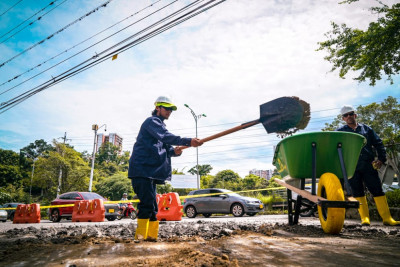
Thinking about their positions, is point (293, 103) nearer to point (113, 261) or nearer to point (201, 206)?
point (113, 261)

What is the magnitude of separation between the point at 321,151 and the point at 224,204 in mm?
9085

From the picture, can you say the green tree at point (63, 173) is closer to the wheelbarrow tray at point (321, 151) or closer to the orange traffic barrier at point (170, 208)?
the orange traffic barrier at point (170, 208)

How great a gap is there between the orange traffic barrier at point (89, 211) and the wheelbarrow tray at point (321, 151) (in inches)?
354

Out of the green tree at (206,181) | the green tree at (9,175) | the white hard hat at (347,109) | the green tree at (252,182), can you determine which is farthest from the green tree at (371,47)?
the green tree at (9,175)

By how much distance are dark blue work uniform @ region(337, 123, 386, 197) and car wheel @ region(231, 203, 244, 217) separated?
7.55 meters

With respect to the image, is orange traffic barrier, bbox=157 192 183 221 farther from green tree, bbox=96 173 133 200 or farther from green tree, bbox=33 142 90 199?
green tree, bbox=96 173 133 200

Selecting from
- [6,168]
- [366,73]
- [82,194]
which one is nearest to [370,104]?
[366,73]

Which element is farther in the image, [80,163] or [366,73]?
[80,163]

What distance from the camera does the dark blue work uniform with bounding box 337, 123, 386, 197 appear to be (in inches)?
173

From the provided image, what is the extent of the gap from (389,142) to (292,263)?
26.1 ft

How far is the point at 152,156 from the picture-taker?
3.19 metres

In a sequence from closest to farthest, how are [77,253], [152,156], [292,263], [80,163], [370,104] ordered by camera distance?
1. [292,263]
2. [77,253]
3. [152,156]
4. [80,163]
5. [370,104]

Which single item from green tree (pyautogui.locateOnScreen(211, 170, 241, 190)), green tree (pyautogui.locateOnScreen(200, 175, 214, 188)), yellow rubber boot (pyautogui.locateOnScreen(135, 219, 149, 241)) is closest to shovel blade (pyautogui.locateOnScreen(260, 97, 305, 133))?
yellow rubber boot (pyautogui.locateOnScreen(135, 219, 149, 241))

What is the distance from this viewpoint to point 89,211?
1045cm
